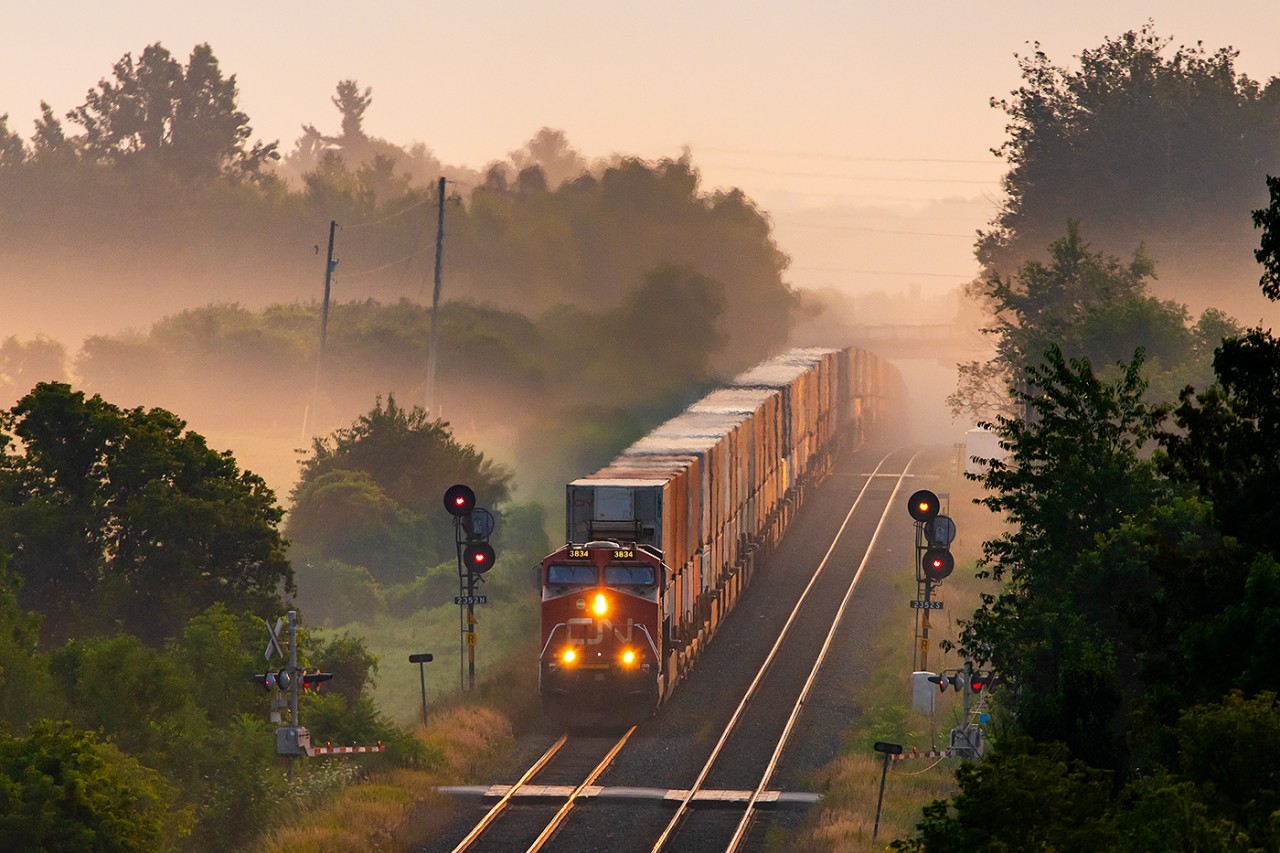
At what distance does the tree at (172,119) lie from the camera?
140 meters

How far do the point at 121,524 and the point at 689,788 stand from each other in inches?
580

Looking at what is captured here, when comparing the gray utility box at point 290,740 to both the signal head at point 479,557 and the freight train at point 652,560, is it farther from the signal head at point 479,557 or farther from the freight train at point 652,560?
the signal head at point 479,557

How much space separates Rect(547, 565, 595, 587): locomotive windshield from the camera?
106ft

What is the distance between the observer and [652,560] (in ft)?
106

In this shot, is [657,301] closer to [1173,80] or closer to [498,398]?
[498,398]

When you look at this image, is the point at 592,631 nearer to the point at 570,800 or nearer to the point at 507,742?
the point at 507,742

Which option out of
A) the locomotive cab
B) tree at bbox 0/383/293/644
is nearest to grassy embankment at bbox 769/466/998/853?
the locomotive cab

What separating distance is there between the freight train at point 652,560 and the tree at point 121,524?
7.63m

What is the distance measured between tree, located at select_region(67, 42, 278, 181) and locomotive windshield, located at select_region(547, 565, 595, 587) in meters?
115

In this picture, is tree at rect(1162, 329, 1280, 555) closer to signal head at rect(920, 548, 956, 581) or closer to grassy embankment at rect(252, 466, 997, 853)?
grassy embankment at rect(252, 466, 997, 853)

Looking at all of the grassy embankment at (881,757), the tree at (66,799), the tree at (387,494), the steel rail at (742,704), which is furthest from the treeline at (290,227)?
the tree at (66,799)

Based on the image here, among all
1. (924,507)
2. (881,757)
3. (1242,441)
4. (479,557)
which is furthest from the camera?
(479,557)

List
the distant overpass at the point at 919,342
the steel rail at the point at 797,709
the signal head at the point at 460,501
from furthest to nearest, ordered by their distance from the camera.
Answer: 1. the distant overpass at the point at 919,342
2. the signal head at the point at 460,501
3. the steel rail at the point at 797,709

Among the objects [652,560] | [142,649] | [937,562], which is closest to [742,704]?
[937,562]
